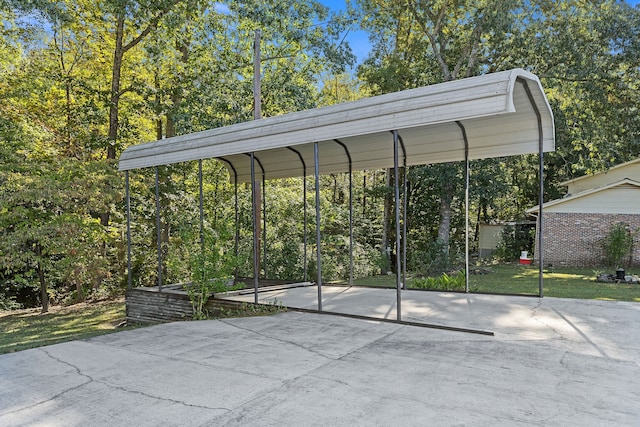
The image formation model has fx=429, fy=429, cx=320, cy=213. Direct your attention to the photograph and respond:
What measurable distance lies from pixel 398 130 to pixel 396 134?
0.59 meters

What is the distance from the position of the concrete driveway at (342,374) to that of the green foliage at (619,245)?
31.1ft

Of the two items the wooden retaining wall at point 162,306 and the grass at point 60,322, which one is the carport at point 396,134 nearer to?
the wooden retaining wall at point 162,306

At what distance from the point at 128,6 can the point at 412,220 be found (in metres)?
12.8

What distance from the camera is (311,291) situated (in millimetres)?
7332

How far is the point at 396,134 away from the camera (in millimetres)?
4547

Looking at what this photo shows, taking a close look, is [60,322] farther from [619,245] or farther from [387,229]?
[619,245]

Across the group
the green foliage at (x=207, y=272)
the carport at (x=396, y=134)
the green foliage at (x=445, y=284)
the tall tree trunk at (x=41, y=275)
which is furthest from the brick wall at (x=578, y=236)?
the tall tree trunk at (x=41, y=275)

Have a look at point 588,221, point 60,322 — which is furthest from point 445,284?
point 588,221

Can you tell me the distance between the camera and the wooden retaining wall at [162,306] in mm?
6148

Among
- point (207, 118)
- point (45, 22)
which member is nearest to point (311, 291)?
point (207, 118)

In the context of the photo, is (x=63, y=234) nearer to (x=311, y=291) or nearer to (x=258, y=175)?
(x=258, y=175)

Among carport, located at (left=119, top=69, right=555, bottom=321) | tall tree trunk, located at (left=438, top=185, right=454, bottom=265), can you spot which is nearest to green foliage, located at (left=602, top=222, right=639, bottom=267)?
tall tree trunk, located at (left=438, top=185, right=454, bottom=265)

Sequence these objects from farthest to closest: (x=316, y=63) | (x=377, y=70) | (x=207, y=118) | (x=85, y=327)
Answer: (x=316, y=63), (x=377, y=70), (x=207, y=118), (x=85, y=327)

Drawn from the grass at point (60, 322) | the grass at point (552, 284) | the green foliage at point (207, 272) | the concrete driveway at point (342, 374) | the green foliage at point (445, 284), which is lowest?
the grass at point (60, 322)
